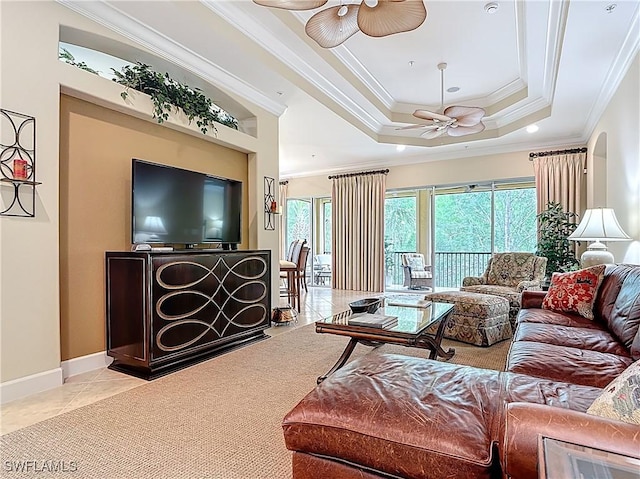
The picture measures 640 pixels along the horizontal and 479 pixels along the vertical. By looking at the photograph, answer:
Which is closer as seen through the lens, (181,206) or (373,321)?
(373,321)

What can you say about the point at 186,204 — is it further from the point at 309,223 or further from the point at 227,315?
the point at 309,223

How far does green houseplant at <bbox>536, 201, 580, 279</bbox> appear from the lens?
5.31 m

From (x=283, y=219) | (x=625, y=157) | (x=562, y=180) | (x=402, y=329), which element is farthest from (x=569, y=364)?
(x=283, y=219)

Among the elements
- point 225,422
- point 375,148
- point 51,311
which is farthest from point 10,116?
point 375,148

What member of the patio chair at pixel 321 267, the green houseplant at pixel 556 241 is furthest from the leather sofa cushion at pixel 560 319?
the patio chair at pixel 321 267

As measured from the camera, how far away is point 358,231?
7895 millimetres

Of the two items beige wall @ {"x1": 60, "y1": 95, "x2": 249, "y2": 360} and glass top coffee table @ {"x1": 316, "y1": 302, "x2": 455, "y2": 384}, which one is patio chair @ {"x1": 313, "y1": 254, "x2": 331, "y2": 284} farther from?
beige wall @ {"x1": 60, "y1": 95, "x2": 249, "y2": 360}

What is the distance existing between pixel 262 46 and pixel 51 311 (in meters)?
2.96

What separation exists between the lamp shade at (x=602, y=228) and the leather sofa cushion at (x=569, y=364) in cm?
193

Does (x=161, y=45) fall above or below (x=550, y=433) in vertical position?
above

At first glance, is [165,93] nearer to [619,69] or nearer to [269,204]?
[269,204]

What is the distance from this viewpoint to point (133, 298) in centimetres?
283

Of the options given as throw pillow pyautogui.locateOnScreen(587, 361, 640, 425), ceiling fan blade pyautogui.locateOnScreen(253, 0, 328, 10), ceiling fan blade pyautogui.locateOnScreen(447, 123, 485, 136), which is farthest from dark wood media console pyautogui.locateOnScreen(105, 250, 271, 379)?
ceiling fan blade pyautogui.locateOnScreen(447, 123, 485, 136)

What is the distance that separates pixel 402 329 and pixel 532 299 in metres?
1.70
